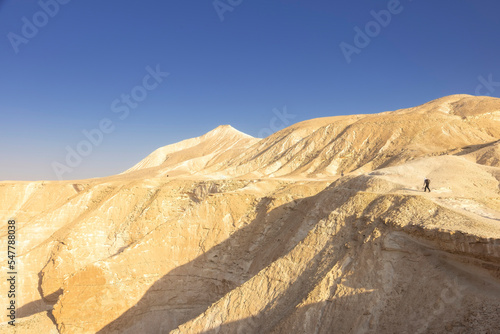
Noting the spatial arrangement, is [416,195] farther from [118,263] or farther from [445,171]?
[118,263]

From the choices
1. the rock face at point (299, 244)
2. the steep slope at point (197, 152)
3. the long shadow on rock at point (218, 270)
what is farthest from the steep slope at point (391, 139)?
the steep slope at point (197, 152)

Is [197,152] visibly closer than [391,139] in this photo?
No

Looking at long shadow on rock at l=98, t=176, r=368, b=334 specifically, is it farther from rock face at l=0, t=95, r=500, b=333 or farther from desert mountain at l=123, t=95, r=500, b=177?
desert mountain at l=123, t=95, r=500, b=177

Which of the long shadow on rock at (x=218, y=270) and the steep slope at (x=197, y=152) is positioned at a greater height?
the steep slope at (x=197, y=152)

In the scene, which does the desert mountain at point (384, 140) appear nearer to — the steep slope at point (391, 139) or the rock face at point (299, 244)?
the steep slope at point (391, 139)

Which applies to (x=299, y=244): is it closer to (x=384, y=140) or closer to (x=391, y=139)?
(x=384, y=140)

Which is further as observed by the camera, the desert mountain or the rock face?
the desert mountain

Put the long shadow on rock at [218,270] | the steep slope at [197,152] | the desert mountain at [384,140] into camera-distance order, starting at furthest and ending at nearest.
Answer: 1. the steep slope at [197,152]
2. the desert mountain at [384,140]
3. the long shadow on rock at [218,270]

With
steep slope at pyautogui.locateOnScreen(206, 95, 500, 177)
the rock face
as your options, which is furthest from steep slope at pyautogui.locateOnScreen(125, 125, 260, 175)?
the rock face

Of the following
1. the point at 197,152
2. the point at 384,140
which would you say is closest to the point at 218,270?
the point at 384,140
